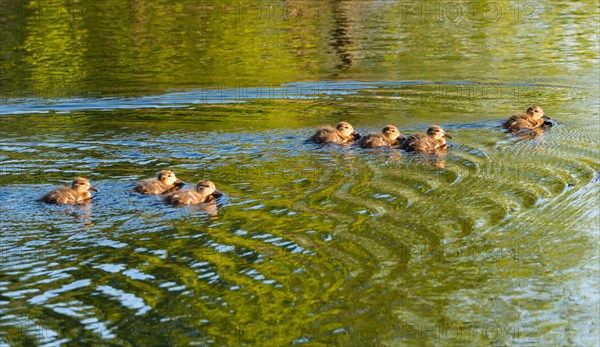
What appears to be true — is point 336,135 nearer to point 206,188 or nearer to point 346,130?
point 346,130

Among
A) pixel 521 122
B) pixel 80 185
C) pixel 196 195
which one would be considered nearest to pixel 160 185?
pixel 196 195

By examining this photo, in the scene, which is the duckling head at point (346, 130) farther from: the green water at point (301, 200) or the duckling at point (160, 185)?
the duckling at point (160, 185)

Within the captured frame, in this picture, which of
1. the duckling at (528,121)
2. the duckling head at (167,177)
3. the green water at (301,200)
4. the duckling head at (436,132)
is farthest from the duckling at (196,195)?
the duckling at (528,121)

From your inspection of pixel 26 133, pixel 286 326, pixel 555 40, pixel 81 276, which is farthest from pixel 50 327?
pixel 555 40

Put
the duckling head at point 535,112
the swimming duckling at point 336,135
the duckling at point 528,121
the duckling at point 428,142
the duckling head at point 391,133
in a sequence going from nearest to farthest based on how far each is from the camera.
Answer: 1. the duckling at point 428,142
2. the swimming duckling at point 336,135
3. the duckling head at point 391,133
4. the duckling at point 528,121
5. the duckling head at point 535,112

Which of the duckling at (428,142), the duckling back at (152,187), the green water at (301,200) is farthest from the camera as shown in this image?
the duckling at (428,142)

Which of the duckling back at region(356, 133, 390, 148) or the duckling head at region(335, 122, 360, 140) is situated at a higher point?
the duckling head at region(335, 122, 360, 140)

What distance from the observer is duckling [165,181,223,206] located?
8164 millimetres

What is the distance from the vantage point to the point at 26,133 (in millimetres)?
10867

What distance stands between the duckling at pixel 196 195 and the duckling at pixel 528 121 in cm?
363

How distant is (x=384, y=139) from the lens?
10203mm

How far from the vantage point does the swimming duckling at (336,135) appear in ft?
33.0

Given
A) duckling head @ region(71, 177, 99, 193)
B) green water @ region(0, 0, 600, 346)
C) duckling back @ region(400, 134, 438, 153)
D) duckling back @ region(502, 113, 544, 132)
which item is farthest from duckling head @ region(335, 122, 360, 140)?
duckling head @ region(71, 177, 99, 193)

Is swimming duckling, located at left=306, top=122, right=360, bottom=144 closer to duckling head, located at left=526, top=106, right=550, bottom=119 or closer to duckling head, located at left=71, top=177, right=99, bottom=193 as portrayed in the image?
duckling head, located at left=526, top=106, right=550, bottom=119
